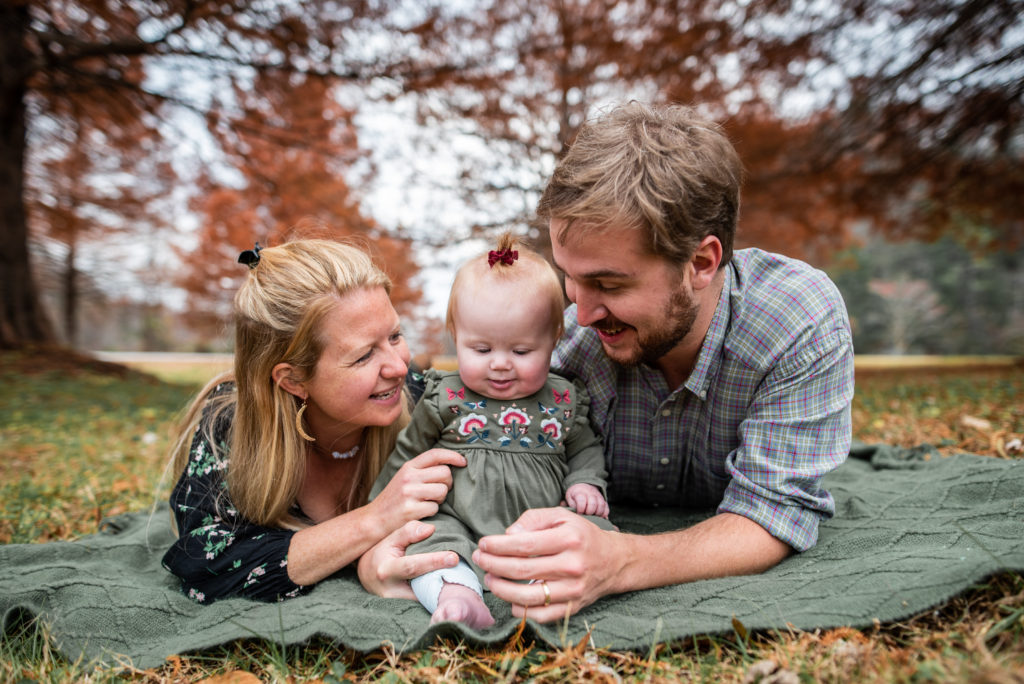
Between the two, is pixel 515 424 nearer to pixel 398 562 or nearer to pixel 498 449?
pixel 498 449

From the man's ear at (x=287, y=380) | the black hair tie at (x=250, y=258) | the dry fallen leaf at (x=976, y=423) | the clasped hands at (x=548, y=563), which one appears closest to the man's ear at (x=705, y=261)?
the clasped hands at (x=548, y=563)

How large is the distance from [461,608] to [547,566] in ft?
0.88

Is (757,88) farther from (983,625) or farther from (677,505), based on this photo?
(983,625)

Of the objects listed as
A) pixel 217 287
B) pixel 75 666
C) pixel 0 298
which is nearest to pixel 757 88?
pixel 75 666

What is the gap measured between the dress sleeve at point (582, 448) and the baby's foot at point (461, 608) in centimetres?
61

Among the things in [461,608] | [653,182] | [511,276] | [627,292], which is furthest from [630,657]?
[653,182]

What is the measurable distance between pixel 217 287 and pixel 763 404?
48.9ft

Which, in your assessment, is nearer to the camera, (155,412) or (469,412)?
(469,412)

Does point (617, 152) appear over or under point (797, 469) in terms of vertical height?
over

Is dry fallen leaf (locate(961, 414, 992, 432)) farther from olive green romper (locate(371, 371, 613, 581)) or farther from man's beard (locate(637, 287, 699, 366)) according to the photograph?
olive green romper (locate(371, 371, 613, 581))

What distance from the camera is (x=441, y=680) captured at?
1547 millimetres

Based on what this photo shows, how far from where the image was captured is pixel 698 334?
237 cm

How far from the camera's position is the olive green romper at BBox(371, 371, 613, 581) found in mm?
2205

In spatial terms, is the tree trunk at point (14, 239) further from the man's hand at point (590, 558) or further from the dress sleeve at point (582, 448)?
the man's hand at point (590, 558)
